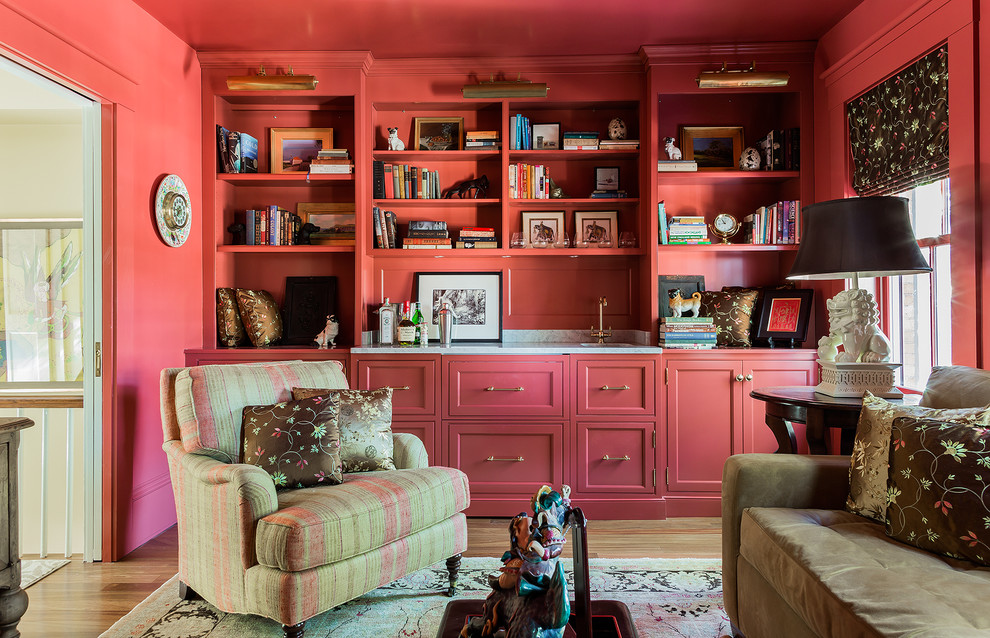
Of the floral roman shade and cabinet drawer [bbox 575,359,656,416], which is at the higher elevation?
the floral roman shade

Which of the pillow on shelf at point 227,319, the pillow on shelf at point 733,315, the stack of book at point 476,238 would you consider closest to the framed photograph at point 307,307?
the pillow on shelf at point 227,319

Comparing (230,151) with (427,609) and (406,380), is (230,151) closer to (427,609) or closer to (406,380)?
(406,380)

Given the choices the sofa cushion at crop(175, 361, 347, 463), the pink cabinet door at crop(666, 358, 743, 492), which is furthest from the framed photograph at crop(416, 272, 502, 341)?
the sofa cushion at crop(175, 361, 347, 463)

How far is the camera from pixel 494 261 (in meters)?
4.09

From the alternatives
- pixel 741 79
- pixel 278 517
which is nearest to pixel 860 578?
pixel 278 517

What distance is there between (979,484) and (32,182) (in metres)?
4.90

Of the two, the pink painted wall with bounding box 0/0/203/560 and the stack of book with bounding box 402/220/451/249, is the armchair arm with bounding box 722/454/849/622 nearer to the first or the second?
the stack of book with bounding box 402/220/451/249

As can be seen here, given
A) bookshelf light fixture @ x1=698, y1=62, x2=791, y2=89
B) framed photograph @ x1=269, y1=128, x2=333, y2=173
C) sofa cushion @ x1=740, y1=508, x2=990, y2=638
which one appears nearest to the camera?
sofa cushion @ x1=740, y1=508, x2=990, y2=638

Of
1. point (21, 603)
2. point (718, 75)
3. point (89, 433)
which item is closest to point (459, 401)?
point (89, 433)

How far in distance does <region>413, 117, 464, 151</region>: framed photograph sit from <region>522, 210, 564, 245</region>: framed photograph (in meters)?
0.68

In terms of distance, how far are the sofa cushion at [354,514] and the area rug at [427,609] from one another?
308mm

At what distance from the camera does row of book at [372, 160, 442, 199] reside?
12.7 ft

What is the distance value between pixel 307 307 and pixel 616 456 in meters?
2.19

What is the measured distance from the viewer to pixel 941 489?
161 cm
